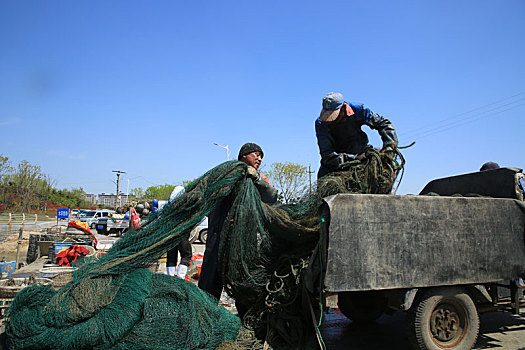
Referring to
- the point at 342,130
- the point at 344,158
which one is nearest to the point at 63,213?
the point at 342,130

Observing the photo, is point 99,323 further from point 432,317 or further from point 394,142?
point 394,142

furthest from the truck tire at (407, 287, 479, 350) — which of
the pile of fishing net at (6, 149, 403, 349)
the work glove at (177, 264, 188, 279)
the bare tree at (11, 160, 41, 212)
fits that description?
the bare tree at (11, 160, 41, 212)

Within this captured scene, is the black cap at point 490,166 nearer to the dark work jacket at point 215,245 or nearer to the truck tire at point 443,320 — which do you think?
the truck tire at point 443,320

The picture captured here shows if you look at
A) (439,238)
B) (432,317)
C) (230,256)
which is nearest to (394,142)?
(439,238)

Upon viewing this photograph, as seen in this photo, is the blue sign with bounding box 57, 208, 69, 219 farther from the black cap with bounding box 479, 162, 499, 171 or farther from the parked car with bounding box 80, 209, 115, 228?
the black cap with bounding box 479, 162, 499, 171

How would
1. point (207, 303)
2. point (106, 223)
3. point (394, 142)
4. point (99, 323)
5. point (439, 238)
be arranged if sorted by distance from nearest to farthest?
point (99, 323)
point (207, 303)
point (439, 238)
point (394, 142)
point (106, 223)

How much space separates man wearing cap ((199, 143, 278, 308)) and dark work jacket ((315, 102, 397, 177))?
0.93 m

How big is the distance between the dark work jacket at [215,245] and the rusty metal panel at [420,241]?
38.7 inches

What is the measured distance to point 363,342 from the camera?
14.0ft

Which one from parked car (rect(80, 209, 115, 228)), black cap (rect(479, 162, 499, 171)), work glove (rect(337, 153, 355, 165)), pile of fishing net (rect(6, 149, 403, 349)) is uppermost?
black cap (rect(479, 162, 499, 171))

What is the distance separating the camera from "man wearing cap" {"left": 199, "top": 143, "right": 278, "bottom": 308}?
3.72 meters

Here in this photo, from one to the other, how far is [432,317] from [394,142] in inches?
76.4

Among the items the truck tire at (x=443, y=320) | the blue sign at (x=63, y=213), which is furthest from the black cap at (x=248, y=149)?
the blue sign at (x=63, y=213)

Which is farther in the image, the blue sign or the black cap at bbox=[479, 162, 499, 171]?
the blue sign
